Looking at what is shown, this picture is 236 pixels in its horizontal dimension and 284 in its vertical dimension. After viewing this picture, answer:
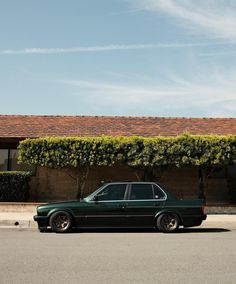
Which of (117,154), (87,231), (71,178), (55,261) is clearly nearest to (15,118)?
(71,178)

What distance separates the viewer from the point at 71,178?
2305 centimetres

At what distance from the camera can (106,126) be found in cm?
2534

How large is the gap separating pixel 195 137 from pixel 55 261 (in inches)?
478

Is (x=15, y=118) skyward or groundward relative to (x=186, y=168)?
skyward

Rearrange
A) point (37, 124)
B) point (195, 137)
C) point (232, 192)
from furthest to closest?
point (37, 124) < point (232, 192) < point (195, 137)

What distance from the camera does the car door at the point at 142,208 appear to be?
14.3 m

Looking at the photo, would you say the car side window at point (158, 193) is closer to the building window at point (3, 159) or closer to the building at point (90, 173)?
the building at point (90, 173)

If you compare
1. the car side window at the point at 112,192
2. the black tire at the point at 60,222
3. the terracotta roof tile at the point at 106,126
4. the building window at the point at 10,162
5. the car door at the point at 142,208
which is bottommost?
the black tire at the point at 60,222

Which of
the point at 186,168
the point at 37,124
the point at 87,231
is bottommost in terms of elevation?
the point at 87,231

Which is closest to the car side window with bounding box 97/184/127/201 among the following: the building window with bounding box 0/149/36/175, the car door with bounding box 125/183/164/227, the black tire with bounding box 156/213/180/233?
the car door with bounding box 125/183/164/227

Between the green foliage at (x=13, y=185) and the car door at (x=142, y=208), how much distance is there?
328 inches

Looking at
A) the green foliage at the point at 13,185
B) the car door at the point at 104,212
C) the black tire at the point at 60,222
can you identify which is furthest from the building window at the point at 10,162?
the car door at the point at 104,212

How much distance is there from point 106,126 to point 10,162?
204 inches

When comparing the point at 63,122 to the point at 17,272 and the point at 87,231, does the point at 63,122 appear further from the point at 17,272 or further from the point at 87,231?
the point at 17,272
